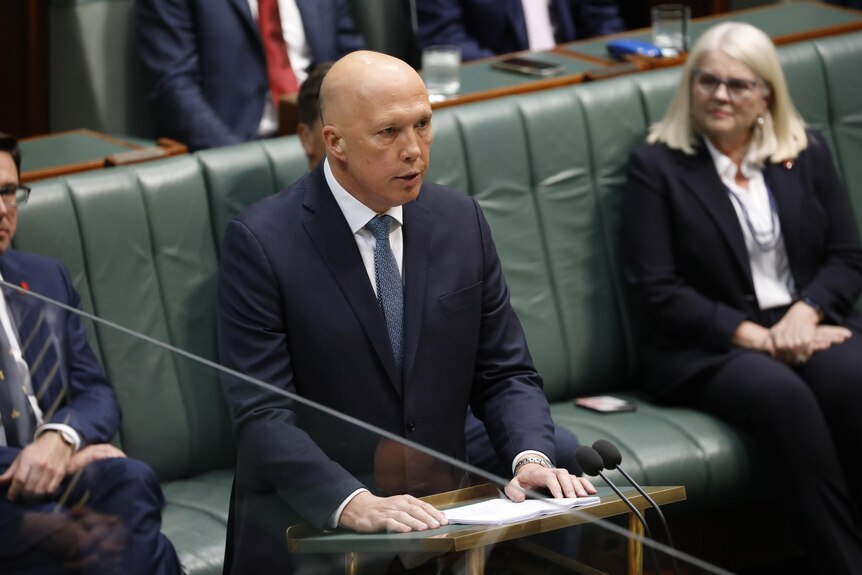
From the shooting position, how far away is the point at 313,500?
1.30m

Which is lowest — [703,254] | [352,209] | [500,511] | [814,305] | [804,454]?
[804,454]

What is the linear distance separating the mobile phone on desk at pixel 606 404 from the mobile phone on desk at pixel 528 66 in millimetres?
736

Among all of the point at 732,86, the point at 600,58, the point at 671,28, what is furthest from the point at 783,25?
the point at 732,86

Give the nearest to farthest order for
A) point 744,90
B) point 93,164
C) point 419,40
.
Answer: point 93,164, point 744,90, point 419,40

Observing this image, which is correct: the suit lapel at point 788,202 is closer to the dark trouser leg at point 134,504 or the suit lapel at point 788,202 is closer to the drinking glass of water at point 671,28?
the drinking glass of water at point 671,28

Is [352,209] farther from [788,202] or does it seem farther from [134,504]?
[788,202]

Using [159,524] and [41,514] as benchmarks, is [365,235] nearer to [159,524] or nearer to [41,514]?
[159,524]

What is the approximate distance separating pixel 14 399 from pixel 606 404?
5.28ft

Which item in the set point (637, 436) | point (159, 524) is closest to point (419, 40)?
point (637, 436)

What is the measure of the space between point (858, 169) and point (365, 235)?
1584 millimetres

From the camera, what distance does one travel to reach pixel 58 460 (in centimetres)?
133

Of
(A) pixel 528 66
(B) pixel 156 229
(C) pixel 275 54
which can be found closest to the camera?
(B) pixel 156 229

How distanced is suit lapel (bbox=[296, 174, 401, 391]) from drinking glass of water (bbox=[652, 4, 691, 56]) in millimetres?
1475

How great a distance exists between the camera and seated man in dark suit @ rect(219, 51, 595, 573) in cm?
175
